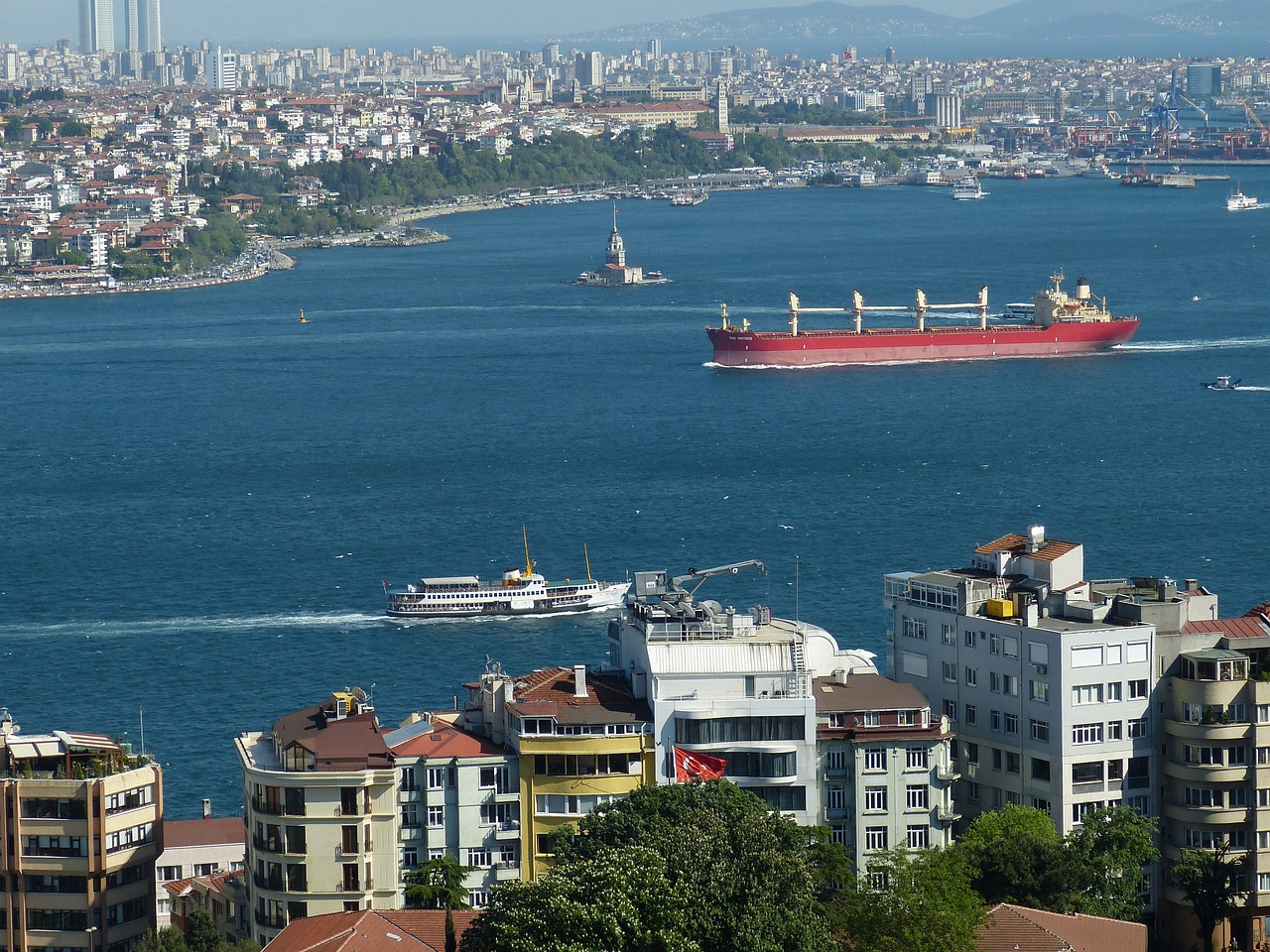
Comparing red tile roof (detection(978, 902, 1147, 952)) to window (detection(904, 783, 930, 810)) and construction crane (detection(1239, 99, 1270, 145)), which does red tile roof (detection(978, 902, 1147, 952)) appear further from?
construction crane (detection(1239, 99, 1270, 145))

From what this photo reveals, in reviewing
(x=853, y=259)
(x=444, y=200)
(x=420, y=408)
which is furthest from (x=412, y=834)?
(x=444, y=200)

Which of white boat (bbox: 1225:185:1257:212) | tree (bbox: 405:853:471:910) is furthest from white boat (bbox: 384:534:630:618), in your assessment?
white boat (bbox: 1225:185:1257:212)

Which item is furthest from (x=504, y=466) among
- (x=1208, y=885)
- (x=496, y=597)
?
(x=1208, y=885)

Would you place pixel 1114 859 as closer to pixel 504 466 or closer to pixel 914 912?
pixel 914 912

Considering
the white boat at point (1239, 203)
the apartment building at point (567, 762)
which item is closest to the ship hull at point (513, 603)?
the apartment building at point (567, 762)

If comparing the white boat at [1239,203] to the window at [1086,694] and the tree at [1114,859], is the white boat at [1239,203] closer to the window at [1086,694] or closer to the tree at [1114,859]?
the window at [1086,694]
